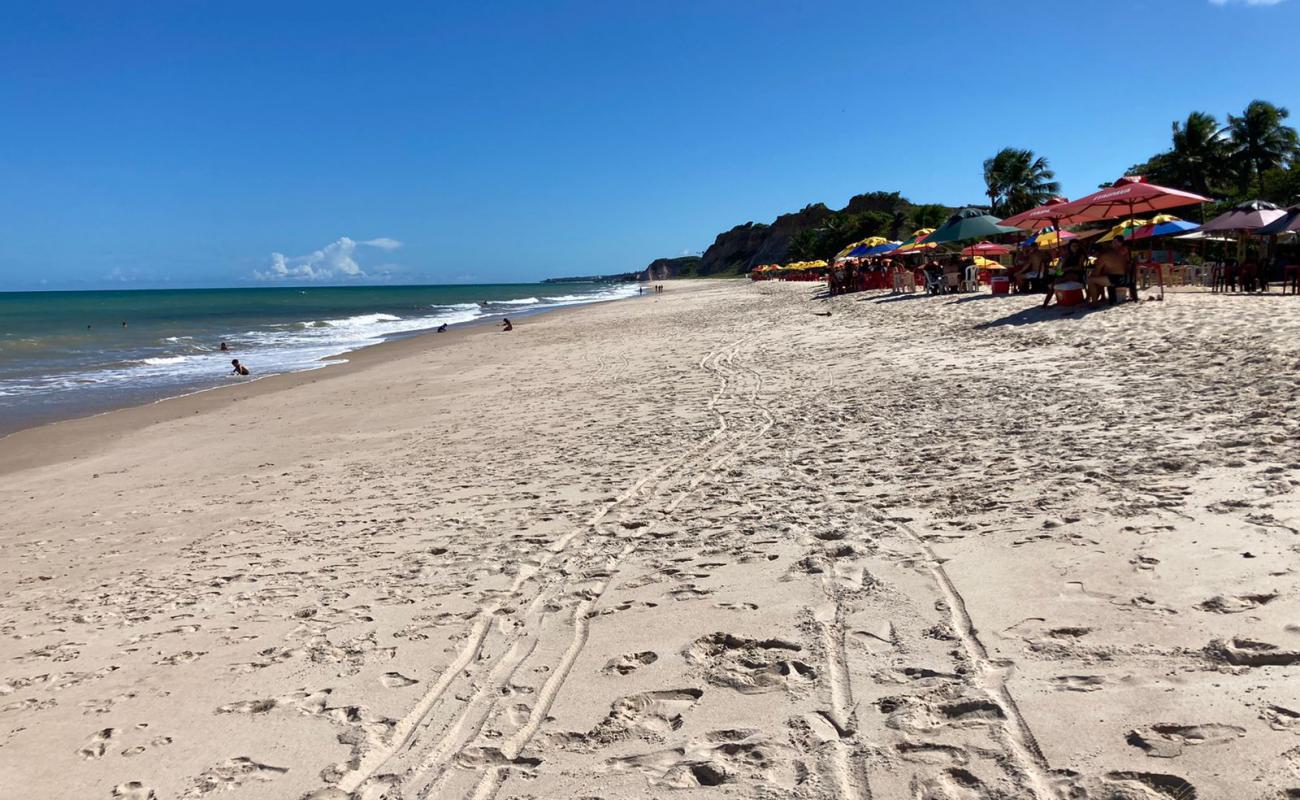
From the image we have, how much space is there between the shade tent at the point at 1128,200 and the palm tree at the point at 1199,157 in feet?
111

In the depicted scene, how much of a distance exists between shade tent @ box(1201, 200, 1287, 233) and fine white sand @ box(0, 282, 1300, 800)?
903 centimetres

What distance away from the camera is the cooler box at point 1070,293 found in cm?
1234

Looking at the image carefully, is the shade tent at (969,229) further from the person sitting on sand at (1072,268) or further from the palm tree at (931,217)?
the palm tree at (931,217)

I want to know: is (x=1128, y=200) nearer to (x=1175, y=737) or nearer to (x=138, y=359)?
(x=1175, y=737)

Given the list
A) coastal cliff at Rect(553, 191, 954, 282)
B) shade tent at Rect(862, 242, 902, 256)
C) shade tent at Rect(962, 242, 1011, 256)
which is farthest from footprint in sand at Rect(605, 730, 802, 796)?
coastal cliff at Rect(553, 191, 954, 282)

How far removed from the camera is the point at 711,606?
3551mm

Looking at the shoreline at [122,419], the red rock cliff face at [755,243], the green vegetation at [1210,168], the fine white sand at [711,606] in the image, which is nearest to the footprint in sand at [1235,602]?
the fine white sand at [711,606]

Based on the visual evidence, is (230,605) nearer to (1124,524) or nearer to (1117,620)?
(1117,620)

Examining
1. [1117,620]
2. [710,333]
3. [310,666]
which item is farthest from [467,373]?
[1117,620]

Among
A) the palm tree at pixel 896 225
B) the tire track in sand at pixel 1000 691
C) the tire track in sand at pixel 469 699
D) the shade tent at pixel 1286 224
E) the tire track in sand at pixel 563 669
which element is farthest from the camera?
the palm tree at pixel 896 225

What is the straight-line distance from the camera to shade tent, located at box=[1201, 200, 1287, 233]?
14.9 m

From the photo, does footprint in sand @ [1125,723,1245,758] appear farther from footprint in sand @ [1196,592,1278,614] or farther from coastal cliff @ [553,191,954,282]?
coastal cliff @ [553,191,954,282]

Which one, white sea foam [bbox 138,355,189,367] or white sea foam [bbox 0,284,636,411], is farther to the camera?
white sea foam [bbox 138,355,189,367]

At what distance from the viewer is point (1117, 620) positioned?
9.69ft
